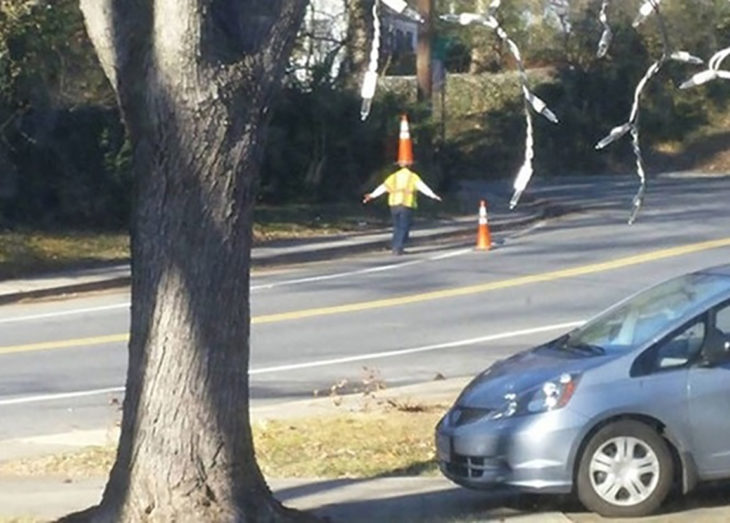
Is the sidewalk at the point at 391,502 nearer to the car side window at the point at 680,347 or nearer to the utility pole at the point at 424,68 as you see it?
the car side window at the point at 680,347

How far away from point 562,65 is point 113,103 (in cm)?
1981

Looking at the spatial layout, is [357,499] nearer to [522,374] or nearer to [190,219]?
[522,374]

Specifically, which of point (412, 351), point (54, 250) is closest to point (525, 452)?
point (412, 351)

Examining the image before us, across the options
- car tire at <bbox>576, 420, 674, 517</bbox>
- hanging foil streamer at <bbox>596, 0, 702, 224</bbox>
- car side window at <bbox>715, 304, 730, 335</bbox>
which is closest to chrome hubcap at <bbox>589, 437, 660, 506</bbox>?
car tire at <bbox>576, 420, 674, 517</bbox>

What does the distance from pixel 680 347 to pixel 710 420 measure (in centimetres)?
47

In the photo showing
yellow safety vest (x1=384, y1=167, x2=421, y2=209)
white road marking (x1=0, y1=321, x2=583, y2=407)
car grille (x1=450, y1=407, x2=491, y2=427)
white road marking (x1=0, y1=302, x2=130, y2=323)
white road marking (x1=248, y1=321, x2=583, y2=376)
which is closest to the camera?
car grille (x1=450, y1=407, x2=491, y2=427)

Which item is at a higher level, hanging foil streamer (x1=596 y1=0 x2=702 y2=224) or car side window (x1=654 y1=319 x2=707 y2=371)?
hanging foil streamer (x1=596 y1=0 x2=702 y2=224)

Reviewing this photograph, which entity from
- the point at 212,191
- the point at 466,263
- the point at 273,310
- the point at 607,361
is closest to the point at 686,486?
the point at 607,361

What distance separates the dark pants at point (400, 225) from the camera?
1072 inches

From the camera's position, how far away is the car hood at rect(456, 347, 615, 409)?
10117mm

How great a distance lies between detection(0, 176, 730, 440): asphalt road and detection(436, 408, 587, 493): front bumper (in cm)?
509

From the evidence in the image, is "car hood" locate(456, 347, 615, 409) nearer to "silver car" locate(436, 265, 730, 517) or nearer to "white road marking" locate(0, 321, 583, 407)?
"silver car" locate(436, 265, 730, 517)

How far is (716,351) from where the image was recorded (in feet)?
32.8

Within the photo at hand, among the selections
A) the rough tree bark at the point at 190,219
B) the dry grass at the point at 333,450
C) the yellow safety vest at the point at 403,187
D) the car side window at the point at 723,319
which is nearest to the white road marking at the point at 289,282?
the yellow safety vest at the point at 403,187
